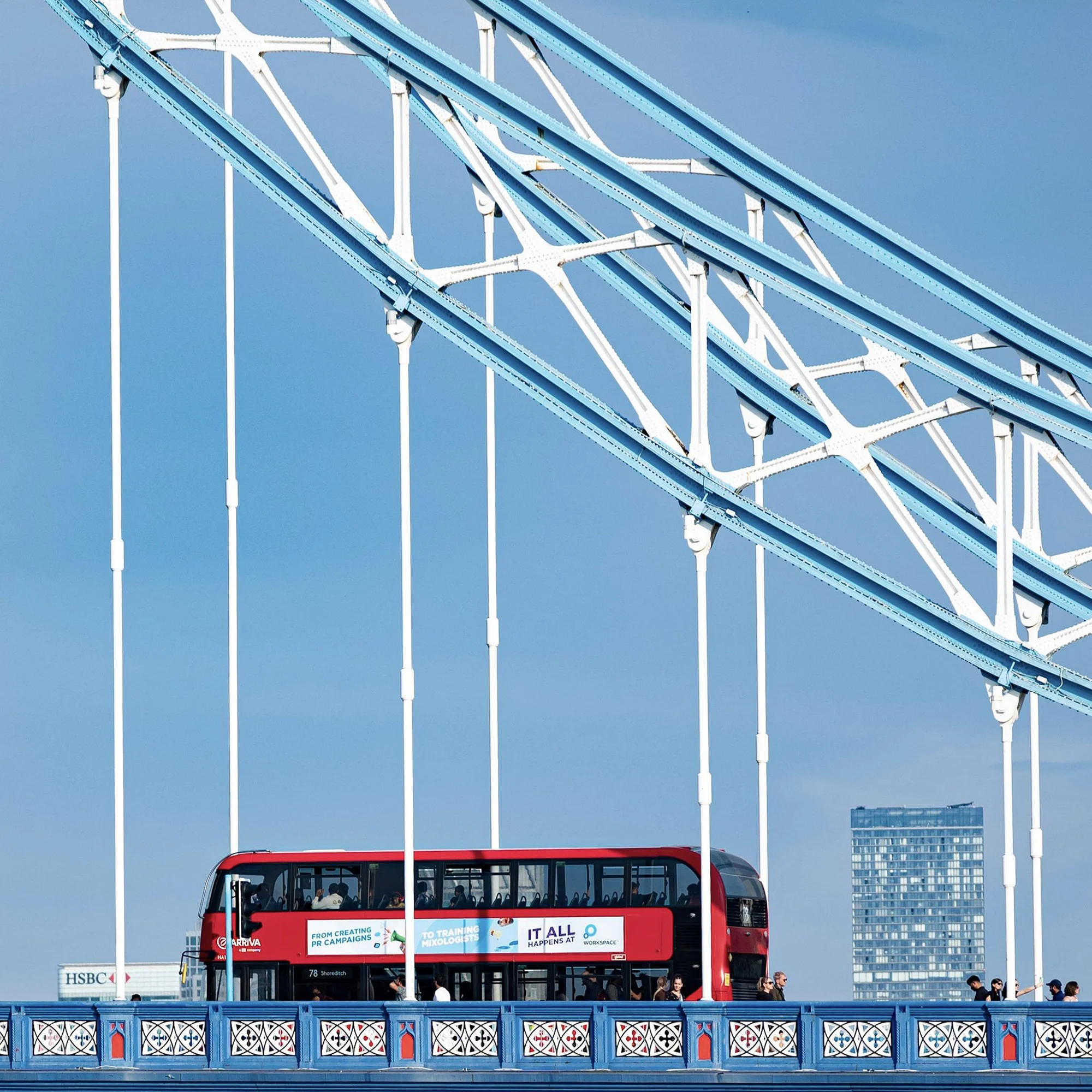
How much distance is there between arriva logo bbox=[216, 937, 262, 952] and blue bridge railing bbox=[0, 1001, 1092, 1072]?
8.47 metres

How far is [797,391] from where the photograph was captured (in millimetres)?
42000

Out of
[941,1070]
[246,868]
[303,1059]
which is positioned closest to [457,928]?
[246,868]

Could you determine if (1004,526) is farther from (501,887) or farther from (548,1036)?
(501,887)

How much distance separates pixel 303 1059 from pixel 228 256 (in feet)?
53.9

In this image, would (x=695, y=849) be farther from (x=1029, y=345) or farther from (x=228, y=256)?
(x=228, y=256)

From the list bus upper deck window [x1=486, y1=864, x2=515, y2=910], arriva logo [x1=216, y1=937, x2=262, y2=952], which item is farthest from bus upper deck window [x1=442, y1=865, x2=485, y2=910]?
arriva logo [x1=216, y1=937, x2=262, y2=952]

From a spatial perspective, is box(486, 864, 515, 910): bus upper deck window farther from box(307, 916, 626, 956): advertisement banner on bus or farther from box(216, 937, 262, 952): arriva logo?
box(216, 937, 262, 952): arriva logo

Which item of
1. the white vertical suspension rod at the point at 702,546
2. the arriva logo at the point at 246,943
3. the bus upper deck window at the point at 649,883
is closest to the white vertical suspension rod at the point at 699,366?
the white vertical suspension rod at the point at 702,546

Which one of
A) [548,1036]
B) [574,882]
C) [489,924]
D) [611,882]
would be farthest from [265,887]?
[548,1036]

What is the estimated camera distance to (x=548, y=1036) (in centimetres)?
3319

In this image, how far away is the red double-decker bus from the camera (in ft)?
137

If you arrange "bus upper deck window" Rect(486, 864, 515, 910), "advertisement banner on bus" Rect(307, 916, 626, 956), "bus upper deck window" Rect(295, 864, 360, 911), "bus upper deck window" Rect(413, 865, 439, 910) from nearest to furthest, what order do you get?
"advertisement banner on bus" Rect(307, 916, 626, 956)
"bus upper deck window" Rect(486, 864, 515, 910)
"bus upper deck window" Rect(413, 865, 439, 910)
"bus upper deck window" Rect(295, 864, 360, 911)

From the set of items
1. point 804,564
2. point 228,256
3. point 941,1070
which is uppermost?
point 228,256

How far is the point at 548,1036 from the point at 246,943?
449 inches
